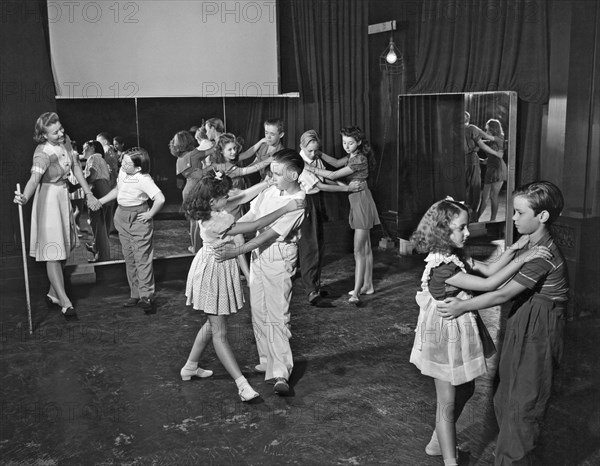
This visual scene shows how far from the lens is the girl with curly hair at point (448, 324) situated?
299 cm

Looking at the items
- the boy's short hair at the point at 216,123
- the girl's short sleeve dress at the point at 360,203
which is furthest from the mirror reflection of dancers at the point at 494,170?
the boy's short hair at the point at 216,123

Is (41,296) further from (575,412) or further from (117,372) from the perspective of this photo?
(575,412)

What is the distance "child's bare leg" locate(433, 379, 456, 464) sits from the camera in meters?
3.04

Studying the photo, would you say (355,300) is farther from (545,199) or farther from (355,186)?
(545,199)

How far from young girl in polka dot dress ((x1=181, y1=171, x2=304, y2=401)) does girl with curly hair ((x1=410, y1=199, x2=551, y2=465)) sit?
104cm

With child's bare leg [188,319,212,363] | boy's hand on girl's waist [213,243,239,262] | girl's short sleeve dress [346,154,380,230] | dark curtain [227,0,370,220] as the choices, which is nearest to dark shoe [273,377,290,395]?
child's bare leg [188,319,212,363]

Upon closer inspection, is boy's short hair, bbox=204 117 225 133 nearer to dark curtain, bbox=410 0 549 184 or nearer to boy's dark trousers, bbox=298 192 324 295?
boy's dark trousers, bbox=298 192 324 295

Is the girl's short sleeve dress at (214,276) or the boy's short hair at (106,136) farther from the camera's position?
the boy's short hair at (106,136)

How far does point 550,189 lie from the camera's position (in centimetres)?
296

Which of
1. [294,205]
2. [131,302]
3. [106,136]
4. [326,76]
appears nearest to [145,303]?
[131,302]

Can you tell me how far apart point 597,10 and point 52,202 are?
4683 millimetres

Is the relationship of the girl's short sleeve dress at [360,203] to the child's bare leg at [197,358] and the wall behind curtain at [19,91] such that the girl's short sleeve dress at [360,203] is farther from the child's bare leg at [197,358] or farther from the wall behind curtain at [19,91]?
the wall behind curtain at [19,91]

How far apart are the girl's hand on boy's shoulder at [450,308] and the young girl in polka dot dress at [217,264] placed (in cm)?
115

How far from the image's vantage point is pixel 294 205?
12.6ft
